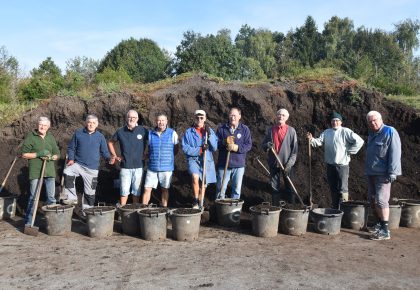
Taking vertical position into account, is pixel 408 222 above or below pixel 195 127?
below

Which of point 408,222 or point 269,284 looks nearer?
point 269,284

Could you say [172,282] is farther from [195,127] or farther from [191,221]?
[195,127]

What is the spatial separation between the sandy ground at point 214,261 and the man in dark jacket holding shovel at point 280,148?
0.96 meters

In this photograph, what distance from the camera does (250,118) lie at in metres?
9.54

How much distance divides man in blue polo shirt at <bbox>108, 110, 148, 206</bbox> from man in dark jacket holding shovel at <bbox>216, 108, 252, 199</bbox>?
134 cm

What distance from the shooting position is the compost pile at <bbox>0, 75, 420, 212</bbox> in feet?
27.1

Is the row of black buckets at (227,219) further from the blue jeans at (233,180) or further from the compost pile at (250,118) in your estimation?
the compost pile at (250,118)

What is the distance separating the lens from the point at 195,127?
7.01 m

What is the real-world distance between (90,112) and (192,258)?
5829mm

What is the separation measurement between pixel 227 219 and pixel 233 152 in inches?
43.6

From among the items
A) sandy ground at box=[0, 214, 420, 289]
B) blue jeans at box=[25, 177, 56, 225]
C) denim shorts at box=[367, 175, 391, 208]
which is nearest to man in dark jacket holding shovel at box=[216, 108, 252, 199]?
sandy ground at box=[0, 214, 420, 289]

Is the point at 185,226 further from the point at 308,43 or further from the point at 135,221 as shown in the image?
the point at 308,43

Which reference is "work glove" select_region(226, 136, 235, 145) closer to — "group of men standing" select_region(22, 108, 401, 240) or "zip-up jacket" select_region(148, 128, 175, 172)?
"group of men standing" select_region(22, 108, 401, 240)

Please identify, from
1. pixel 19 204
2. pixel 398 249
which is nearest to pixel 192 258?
pixel 398 249
